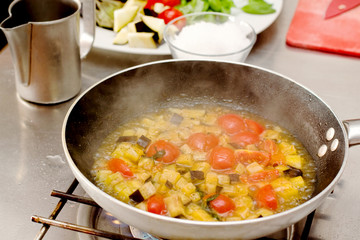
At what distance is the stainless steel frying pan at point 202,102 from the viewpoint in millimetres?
938

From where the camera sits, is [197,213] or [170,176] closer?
[197,213]

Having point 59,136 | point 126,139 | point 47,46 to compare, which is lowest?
point 59,136

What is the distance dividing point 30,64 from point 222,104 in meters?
0.66

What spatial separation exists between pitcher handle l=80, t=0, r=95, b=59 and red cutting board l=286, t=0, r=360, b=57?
0.89 m

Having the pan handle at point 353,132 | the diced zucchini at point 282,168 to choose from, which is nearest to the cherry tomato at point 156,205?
the diced zucchini at point 282,168

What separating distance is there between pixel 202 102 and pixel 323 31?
89 cm

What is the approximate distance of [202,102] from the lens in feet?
4.44

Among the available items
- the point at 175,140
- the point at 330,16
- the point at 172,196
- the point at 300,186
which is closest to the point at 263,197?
the point at 300,186

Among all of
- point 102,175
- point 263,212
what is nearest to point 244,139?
point 263,212

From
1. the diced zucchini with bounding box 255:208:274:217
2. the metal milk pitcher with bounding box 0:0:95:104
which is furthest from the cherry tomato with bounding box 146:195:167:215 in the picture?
the metal milk pitcher with bounding box 0:0:95:104

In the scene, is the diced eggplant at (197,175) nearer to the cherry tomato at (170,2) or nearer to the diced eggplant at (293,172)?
the diced eggplant at (293,172)

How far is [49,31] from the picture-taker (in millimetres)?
1315

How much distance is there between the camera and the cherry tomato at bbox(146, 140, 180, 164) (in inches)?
44.3

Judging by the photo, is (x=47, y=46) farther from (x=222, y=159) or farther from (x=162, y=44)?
(x=222, y=159)
